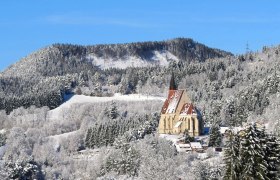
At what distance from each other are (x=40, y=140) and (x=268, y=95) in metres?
59.4

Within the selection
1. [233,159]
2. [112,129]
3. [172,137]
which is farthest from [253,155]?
[112,129]

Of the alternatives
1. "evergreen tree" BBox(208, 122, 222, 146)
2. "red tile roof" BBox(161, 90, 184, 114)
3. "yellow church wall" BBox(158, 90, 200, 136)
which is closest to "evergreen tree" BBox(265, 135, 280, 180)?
"evergreen tree" BBox(208, 122, 222, 146)

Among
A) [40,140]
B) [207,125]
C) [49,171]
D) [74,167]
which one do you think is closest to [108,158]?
[49,171]

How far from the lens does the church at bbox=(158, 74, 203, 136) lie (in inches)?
5837

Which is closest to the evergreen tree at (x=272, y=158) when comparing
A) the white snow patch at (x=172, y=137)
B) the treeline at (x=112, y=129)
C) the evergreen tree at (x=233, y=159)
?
the evergreen tree at (x=233, y=159)

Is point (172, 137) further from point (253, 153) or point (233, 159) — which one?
point (253, 153)

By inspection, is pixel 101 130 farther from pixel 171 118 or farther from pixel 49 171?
pixel 49 171

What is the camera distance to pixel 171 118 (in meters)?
152

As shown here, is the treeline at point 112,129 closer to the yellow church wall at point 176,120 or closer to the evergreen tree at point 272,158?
the yellow church wall at point 176,120

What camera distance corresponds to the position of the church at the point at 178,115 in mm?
148250

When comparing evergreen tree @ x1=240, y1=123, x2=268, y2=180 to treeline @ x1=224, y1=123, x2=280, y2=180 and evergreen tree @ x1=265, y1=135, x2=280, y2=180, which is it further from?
evergreen tree @ x1=265, y1=135, x2=280, y2=180

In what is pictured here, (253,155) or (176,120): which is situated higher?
(253,155)

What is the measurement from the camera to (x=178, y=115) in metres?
152

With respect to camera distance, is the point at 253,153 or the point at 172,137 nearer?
the point at 253,153
